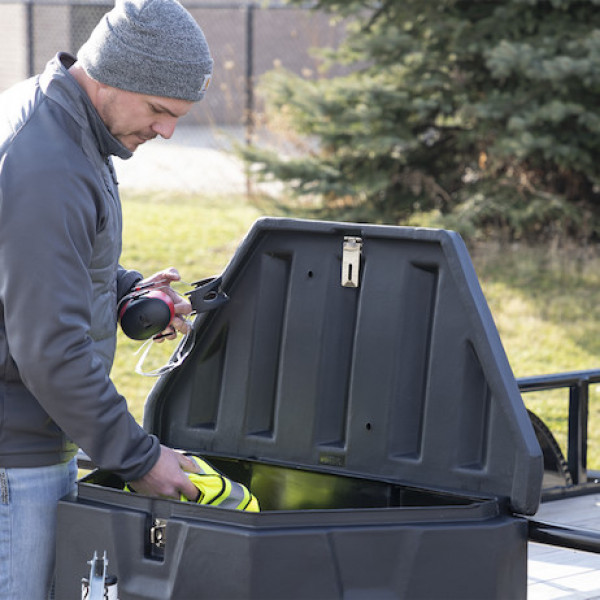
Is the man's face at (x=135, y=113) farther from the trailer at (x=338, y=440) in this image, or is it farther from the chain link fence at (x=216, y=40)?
the chain link fence at (x=216, y=40)

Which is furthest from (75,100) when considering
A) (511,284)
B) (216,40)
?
(216,40)

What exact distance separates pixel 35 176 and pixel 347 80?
290 inches

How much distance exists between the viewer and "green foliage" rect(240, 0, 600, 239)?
Answer: 8680 millimetres

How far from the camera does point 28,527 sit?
7.93 feet

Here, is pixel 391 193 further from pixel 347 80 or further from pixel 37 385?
pixel 37 385

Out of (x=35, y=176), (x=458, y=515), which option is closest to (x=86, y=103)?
(x=35, y=176)

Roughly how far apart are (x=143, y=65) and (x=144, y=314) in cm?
63

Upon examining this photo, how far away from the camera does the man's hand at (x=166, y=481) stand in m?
2.37

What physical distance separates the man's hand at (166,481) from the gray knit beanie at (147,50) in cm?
75

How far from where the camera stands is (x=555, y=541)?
2.61m

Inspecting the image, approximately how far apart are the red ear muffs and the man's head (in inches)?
17.9

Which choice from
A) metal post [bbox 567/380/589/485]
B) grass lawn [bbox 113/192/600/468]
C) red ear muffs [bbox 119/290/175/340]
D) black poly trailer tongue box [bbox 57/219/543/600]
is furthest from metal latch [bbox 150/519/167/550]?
grass lawn [bbox 113/192/600/468]

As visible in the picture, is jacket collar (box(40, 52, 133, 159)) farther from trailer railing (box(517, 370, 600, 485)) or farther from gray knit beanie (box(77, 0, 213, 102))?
trailer railing (box(517, 370, 600, 485))

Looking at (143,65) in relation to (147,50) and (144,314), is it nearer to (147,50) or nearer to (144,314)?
(147,50)
